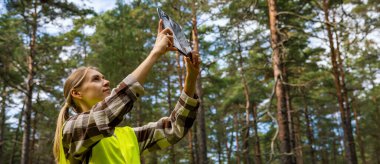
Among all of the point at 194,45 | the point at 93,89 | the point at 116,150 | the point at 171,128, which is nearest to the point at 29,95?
the point at 194,45

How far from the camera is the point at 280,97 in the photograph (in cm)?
884

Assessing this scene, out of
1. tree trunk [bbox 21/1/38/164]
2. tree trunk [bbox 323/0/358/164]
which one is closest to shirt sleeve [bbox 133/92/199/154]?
tree trunk [bbox 21/1/38/164]

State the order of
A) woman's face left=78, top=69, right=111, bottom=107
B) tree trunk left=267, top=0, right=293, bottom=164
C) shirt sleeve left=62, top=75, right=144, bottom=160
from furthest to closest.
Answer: tree trunk left=267, top=0, right=293, bottom=164, woman's face left=78, top=69, right=111, bottom=107, shirt sleeve left=62, top=75, right=144, bottom=160

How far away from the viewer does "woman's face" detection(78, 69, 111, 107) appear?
2.07 meters

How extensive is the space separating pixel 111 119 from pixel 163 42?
1.61ft

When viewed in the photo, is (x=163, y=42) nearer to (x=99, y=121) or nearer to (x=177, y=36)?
(x=177, y=36)

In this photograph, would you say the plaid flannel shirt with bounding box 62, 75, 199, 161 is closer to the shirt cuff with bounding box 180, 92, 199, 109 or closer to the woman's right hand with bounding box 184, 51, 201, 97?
the woman's right hand with bounding box 184, 51, 201, 97

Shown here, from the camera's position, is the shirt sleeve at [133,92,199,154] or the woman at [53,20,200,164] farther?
the shirt sleeve at [133,92,199,154]

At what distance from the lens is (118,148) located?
2.00 m

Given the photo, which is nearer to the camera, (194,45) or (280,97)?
(280,97)

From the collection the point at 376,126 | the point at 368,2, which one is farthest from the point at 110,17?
the point at 376,126

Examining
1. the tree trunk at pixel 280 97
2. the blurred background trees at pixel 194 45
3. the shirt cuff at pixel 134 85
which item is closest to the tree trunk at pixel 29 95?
the blurred background trees at pixel 194 45

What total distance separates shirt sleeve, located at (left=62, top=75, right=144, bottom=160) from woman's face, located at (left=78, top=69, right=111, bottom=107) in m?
0.27

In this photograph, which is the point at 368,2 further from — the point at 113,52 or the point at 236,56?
the point at 113,52
